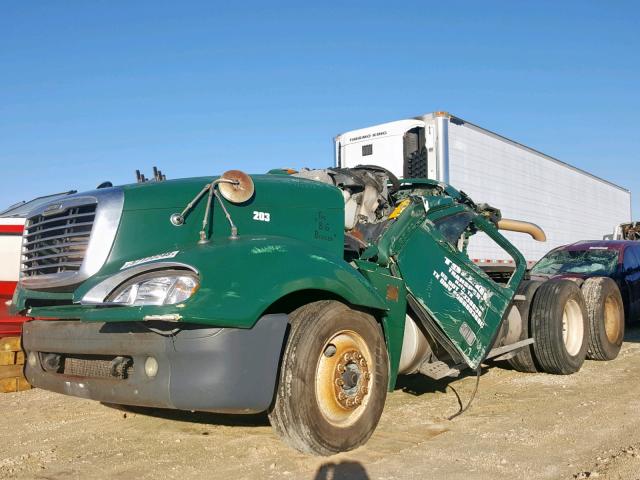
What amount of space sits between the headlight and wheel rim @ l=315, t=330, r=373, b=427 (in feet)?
3.35

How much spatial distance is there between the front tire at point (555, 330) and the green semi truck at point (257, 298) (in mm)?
1394

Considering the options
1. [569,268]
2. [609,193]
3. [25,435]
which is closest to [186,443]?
[25,435]

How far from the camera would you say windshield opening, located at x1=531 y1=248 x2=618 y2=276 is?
10.8 metres

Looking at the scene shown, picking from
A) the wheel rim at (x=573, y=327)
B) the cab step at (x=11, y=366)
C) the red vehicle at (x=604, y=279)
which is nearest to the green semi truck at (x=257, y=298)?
the wheel rim at (x=573, y=327)

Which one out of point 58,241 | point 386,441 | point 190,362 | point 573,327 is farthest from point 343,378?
point 573,327

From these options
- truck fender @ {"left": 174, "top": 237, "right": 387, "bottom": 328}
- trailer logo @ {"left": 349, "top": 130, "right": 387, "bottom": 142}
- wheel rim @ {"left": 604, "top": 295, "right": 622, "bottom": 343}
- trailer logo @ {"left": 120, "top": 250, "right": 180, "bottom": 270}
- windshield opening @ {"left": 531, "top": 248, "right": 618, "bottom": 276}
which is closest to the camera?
truck fender @ {"left": 174, "top": 237, "right": 387, "bottom": 328}

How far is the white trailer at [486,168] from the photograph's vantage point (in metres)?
12.0

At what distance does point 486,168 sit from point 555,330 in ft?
22.9

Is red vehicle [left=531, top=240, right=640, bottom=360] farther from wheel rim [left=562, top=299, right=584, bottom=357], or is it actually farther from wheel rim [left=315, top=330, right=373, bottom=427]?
wheel rim [left=315, top=330, right=373, bottom=427]

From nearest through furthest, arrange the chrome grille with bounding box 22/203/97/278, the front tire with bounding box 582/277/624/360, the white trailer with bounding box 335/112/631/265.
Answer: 1. the chrome grille with bounding box 22/203/97/278
2. the front tire with bounding box 582/277/624/360
3. the white trailer with bounding box 335/112/631/265

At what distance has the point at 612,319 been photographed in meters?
8.55

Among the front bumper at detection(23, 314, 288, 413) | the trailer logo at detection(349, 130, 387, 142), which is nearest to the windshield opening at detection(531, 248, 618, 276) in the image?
Result: the trailer logo at detection(349, 130, 387, 142)

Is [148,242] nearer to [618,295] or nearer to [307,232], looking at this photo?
[307,232]

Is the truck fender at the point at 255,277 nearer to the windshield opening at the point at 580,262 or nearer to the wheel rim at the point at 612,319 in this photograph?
the wheel rim at the point at 612,319
